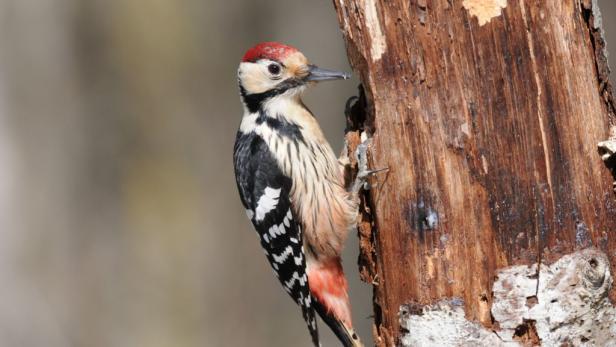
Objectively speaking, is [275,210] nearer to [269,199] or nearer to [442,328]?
[269,199]

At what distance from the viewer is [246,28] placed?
28.8 ft

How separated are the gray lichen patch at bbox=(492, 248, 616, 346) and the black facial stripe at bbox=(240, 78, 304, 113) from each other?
1708mm

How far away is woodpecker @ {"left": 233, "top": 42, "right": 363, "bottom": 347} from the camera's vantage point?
438 centimetres

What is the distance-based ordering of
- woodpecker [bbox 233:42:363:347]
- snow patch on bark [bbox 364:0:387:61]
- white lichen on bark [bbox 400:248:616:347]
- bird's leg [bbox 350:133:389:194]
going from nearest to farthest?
white lichen on bark [bbox 400:248:616:347], snow patch on bark [bbox 364:0:387:61], bird's leg [bbox 350:133:389:194], woodpecker [bbox 233:42:363:347]

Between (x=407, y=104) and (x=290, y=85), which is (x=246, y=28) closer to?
(x=290, y=85)

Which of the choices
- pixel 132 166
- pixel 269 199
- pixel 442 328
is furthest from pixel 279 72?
pixel 132 166

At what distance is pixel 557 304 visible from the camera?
10.1 feet

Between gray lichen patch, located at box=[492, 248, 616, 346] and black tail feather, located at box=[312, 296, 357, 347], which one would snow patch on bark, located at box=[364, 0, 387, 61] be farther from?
black tail feather, located at box=[312, 296, 357, 347]

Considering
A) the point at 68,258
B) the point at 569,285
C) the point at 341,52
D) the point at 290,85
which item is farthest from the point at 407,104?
the point at 68,258

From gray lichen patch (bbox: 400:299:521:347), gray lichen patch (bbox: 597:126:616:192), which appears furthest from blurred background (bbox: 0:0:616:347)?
gray lichen patch (bbox: 597:126:616:192)

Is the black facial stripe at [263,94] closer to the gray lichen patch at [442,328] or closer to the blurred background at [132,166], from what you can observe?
the gray lichen patch at [442,328]

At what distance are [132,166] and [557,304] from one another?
19.0 feet

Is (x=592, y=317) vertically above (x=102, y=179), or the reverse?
(x=102, y=179)

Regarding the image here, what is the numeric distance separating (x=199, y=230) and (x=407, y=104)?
553 cm
